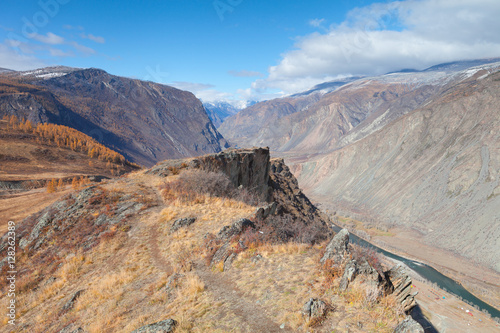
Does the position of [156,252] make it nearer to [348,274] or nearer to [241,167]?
[348,274]

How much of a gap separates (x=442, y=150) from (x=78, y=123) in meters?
220

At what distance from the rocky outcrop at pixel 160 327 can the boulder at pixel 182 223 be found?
285 inches

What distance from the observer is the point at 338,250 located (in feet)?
27.2

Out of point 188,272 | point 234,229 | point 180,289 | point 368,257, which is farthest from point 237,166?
point 368,257

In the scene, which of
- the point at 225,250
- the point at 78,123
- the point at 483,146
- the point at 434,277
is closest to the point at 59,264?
the point at 225,250

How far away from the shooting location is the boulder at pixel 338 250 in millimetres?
7975

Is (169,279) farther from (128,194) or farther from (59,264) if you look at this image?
(128,194)

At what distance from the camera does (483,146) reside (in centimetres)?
7700

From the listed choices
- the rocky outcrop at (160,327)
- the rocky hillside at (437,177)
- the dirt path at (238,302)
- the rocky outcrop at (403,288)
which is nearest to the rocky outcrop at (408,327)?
the rocky outcrop at (403,288)

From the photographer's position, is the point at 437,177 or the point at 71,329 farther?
the point at 437,177

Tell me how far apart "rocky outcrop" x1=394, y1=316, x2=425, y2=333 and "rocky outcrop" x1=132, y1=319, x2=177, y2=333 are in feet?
18.1

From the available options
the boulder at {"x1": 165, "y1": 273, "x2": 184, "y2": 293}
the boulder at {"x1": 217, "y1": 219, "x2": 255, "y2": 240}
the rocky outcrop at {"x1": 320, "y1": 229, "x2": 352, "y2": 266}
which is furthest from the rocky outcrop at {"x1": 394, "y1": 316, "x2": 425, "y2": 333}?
the boulder at {"x1": 217, "y1": 219, "x2": 255, "y2": 240}

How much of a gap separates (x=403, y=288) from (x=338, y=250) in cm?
204

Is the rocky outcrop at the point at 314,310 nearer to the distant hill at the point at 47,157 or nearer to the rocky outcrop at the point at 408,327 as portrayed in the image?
the rocky outcrop at the point at 408,327
